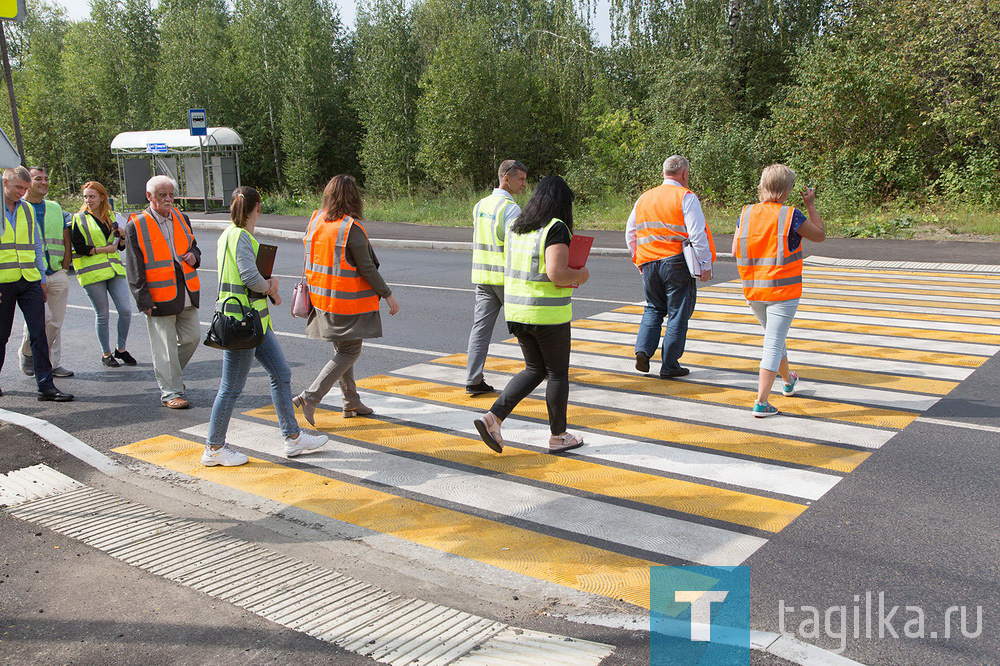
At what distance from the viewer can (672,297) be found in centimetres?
755

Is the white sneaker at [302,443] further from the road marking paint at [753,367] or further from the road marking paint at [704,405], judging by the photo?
the road marking paint at [753,367]

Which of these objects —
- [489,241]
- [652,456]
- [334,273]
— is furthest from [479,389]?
[652,456]

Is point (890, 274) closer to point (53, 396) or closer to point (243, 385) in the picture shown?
point (243, 385)

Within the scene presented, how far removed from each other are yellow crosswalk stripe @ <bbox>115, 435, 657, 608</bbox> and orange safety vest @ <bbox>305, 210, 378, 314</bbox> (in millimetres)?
1224

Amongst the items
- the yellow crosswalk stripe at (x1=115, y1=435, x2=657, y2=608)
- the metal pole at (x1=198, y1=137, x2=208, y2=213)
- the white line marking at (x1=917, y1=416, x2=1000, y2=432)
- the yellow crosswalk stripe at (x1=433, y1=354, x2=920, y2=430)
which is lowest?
the yellow crosswalk stripe at (x1=115, y1=435, x2=657, y2=608)

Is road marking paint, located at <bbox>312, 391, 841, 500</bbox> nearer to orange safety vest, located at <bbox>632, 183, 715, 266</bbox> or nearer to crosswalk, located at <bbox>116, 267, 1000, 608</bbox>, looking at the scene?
crosswalk, located at <bbox>116, 267, 1000, 608</bbox>

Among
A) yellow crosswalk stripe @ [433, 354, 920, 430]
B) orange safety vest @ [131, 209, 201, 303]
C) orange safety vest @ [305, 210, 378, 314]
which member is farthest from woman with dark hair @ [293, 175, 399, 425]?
yellow crosswalk stripe @ [433, 354, 920, 430]

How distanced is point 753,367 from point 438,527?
14.0 ft

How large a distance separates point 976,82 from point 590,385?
19009 mm

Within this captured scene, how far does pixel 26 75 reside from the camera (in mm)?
52062

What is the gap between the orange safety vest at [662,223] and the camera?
7391 mm

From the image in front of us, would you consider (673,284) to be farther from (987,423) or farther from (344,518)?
(344,518)

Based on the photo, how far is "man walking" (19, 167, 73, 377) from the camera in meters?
7.91

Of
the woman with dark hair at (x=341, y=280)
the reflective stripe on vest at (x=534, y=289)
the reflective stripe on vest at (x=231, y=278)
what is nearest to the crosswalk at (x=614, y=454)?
the woman with dark hair at (x=341, y=280)
